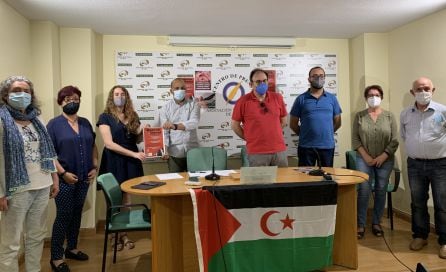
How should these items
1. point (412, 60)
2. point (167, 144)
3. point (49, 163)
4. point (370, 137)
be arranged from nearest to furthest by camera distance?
point (49, 163)
point (370, 137)
point (167, 144)
point (412, 60)

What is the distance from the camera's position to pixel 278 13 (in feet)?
12.2

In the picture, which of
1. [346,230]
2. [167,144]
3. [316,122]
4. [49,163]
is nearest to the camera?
[49,163]

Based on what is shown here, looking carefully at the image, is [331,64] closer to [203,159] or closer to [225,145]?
[225,145]

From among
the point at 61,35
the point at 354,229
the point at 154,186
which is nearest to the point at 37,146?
the point at 154,186

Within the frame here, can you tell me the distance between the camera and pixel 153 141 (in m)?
3.60

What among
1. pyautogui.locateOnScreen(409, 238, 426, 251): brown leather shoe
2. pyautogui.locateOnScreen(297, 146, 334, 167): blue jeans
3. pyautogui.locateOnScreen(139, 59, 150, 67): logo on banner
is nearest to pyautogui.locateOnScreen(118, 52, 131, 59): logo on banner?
pyautogui.locateOnScreen(139, 59, 150, 67): logo on banner

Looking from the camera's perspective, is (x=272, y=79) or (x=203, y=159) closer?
(x=203, y=159)

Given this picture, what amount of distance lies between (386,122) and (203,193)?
245 cm

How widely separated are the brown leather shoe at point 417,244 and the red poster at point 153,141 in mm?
2605

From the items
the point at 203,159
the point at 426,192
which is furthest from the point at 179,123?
the point at 426,192

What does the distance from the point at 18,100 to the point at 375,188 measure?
3.55 m

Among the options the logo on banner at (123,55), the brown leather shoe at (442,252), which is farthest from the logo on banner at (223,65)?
the brown leather shoe at (442,252)

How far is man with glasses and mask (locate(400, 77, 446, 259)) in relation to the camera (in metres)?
3.26

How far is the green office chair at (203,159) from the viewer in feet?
12.8
